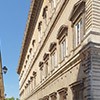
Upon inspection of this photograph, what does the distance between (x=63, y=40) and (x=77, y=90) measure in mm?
4194

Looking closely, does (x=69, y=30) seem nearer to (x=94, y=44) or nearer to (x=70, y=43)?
(x=70, y=43)

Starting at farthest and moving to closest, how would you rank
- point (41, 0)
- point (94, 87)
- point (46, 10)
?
1. point (41, 0)
2. point (46, 10)
3. point (94, 87)

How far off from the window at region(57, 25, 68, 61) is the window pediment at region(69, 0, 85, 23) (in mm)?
1635

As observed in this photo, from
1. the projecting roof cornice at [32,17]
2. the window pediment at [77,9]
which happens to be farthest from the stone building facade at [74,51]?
the projecting roof cornice at [32,17]

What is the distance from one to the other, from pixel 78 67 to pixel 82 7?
2.63m

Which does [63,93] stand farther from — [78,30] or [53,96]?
[78,30]

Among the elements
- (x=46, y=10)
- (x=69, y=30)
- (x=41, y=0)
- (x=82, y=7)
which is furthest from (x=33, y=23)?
(x=82, y=7)

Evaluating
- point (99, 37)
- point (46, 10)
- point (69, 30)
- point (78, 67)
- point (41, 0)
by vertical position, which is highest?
point (41, 0)

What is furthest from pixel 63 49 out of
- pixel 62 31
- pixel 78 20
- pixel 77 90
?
pixel 77 90

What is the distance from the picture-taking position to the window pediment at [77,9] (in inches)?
562

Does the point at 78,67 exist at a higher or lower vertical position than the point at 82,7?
lower

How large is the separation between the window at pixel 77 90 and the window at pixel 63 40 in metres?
2.60

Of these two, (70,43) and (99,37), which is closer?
(99,37)

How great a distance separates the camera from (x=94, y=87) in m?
12.5
